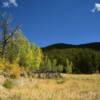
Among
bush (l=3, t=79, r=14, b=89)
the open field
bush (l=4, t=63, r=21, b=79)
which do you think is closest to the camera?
the open field

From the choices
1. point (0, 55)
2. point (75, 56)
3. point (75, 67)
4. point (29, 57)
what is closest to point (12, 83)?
point (0, 55)

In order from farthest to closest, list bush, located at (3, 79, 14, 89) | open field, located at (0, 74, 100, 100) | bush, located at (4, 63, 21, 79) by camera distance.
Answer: bush, located at (4, 63, 21, 79), bush, located at (3, 79, 14, 89), open field, located at (0, 74, 100, 100)

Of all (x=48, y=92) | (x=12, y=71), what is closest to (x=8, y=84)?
(x=12, y=71)

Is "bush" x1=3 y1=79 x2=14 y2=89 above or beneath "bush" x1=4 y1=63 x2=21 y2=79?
beneath

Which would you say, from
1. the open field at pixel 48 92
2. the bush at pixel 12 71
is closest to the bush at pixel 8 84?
the open field at pixel 48 92

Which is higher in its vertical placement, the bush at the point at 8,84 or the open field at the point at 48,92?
the bush at the point at 8,84

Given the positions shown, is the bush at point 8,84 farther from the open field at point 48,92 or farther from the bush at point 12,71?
the bush at point 12,71

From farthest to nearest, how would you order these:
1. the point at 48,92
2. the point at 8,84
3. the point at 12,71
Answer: the point at 12,71, the point at 8,84, the point at 48,92

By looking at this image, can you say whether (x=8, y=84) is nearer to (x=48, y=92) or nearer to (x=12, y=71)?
(x=12, y=71)

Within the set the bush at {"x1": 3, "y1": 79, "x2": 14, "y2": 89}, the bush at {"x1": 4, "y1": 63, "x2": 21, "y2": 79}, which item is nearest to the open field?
the bush at {"x1": 3, "y1": 79, "x2": 14, "y2": 89}

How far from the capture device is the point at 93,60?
5891 inches

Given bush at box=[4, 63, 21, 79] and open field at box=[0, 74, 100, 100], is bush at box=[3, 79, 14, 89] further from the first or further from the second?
bush at box=[4, 63, 21, 79]

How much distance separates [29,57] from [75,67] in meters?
83.6

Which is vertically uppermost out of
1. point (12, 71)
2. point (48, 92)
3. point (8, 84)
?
point (12, 71)
